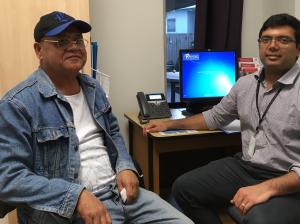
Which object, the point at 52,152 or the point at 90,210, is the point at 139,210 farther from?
the point at 52,152

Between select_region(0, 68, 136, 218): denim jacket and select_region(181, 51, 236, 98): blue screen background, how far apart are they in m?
1.24

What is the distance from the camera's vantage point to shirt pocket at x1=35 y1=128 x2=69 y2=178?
1.42m

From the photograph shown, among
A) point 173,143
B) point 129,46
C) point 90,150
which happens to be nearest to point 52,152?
point 90,150

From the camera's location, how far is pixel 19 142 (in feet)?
4.39

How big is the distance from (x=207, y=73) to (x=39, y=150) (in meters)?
1.66

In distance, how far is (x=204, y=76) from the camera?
9.00ft

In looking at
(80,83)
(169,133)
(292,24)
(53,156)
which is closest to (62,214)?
(53,156)

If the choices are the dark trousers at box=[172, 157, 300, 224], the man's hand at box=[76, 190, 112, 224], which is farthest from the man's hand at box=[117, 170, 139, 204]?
the dark trousers at box=[172, 157, 300, 224]

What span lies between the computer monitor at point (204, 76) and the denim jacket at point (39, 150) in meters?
1.23

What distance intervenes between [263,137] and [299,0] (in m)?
1.65

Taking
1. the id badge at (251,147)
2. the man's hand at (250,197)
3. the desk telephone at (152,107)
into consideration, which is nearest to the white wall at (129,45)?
the desk telephone at (152,107)

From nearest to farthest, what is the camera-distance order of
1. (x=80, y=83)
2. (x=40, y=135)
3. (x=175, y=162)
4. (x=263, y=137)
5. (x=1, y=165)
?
(x=1, y=165)
(x=40, y=135)
(x=80, y=83)
(x=263, y=137)
(x=175, y=162)

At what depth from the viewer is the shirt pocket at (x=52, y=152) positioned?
1421 mm

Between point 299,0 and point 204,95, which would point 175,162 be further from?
point 299,0
